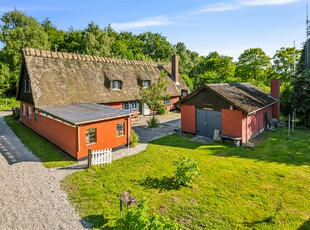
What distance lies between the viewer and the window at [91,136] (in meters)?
14.7

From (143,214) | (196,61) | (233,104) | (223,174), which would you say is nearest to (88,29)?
(196,61)

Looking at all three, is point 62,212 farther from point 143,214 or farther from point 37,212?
point 143,214

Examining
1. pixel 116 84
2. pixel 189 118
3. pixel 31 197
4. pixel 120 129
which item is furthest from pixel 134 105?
pixel 31 197

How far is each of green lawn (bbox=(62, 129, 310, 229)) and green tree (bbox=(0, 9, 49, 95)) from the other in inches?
1556

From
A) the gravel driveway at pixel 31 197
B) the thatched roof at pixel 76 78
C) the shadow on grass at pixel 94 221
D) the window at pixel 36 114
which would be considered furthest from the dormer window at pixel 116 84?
the shadow on grass at pixel 94 221

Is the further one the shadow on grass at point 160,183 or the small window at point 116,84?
the small window at point 116,84

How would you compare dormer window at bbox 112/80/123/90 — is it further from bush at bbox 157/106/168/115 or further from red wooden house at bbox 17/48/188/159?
bush at bbox 157/106/168/115

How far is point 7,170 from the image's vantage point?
41.8 ft

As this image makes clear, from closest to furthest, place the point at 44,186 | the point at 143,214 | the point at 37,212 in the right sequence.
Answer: the point at 143,214, the point at 37,212, the point at 44,186

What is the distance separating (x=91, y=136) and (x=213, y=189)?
8490 millimetres

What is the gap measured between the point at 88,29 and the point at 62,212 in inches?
2196

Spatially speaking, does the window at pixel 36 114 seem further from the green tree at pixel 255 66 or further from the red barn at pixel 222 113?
the green tree at pixel 255 66

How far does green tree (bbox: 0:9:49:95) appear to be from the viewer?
44.1 meters

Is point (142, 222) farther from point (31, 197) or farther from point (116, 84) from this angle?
point (116, 84)
